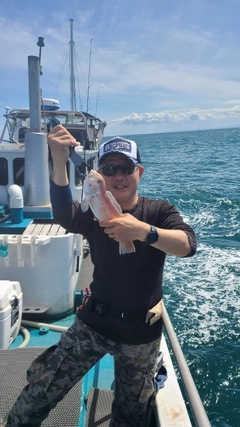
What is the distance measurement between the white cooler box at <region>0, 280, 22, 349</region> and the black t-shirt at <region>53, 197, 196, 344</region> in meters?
1.92

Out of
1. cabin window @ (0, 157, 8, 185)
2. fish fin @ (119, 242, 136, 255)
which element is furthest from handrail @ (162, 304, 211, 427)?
cabin window @ (0, 157, 8, 185)

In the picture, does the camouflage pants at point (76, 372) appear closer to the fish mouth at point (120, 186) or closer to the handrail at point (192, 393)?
the handrail at point (192, 393)

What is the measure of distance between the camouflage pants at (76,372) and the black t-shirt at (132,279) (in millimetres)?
93

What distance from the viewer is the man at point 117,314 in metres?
2.26

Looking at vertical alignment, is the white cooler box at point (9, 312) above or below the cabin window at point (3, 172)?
below

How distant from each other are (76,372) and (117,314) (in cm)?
55

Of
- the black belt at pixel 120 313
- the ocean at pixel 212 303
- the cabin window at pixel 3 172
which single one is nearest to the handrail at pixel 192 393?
the black belt at pixel 120 313

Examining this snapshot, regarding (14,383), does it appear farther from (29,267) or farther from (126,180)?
(126,180)

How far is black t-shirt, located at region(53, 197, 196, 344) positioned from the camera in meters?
2.28

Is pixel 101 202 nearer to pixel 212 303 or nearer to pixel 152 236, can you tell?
pixel 152 236

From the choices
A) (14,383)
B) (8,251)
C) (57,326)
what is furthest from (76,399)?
(8,251)

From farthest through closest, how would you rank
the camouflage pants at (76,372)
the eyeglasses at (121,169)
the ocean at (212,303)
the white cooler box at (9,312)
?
the ocean at (212,303)
the white cooler box at (9,312)
the eyeglasses at (121,169)
the camouflage pants at (76,372)

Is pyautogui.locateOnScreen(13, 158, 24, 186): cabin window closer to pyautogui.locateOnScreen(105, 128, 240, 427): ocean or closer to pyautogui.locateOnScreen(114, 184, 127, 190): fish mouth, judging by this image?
pyautogui.locateOnScreen(105, 128, 240, 427): ocean

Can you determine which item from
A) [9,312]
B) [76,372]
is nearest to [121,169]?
[76,372]
